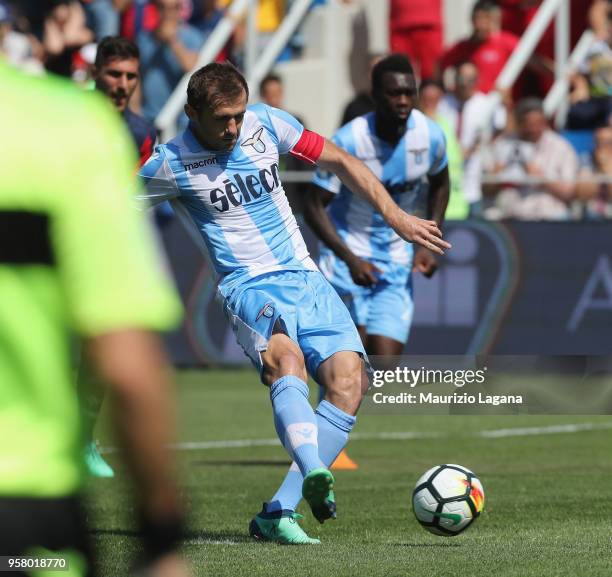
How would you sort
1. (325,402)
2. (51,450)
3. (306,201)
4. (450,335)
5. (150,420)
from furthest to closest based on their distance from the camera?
(450,335)
(306,201)
(325,402)
(51,450)
(150,420)

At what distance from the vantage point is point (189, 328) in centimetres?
1627

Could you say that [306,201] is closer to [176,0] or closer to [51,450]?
[51,450]

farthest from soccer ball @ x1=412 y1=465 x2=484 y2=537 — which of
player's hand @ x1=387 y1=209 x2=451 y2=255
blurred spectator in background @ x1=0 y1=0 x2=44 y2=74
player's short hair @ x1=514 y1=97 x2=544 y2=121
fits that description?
blurred spectator in background @ x1=0 y1=0 x2=44 y2=74

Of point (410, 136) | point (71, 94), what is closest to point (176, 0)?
point (410, 136)

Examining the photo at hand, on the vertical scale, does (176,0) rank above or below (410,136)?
below

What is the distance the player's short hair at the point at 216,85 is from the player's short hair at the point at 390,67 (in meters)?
2.51

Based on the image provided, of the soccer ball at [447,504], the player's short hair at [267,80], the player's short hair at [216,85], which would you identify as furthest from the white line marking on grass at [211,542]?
the player's short hair at [267,80]

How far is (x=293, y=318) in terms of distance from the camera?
7211 mm

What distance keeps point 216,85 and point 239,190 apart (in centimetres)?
61

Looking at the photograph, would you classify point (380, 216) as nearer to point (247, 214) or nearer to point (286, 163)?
point (247, 214)

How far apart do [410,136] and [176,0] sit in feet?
27.1

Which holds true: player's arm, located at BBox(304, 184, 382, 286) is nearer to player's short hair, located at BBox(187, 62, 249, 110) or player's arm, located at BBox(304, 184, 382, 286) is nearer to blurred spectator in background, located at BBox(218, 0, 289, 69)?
player's short hair, located at BBox(187, 62, 249, 110)

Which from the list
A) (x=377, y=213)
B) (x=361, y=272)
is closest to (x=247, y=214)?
(x=361, y=272)

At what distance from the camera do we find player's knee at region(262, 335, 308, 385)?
698cm
